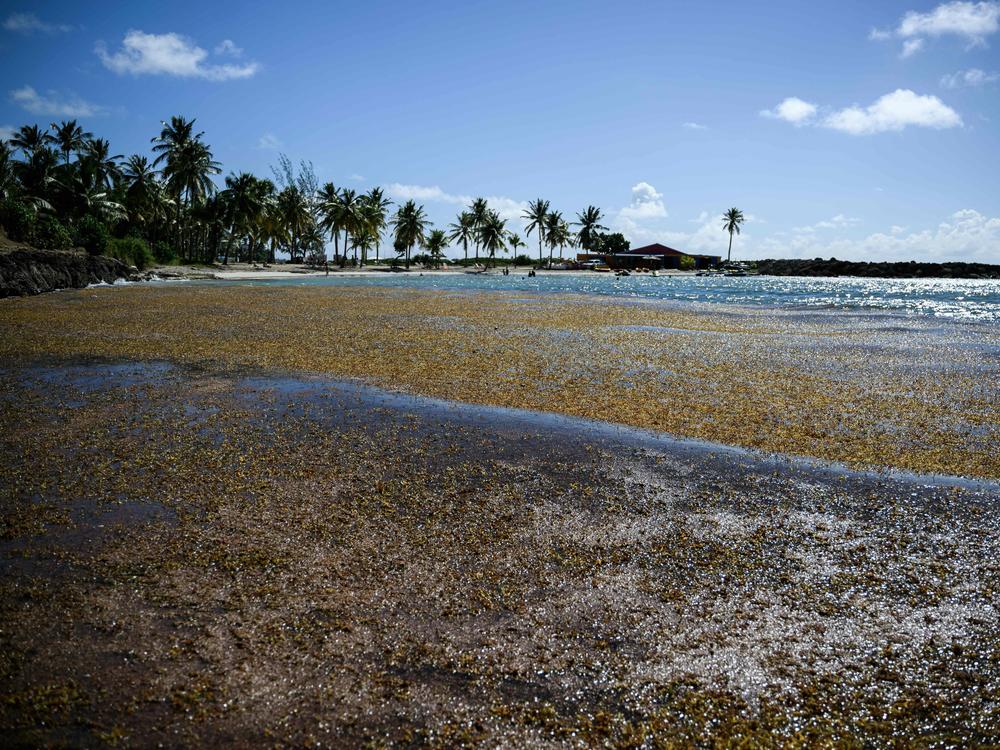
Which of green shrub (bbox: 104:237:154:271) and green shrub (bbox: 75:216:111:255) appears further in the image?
green shrub (bbox: 104:237:154:271)

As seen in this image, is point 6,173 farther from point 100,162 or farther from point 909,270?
point 909,270

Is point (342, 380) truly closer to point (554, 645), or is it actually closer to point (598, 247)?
point (554, 645)

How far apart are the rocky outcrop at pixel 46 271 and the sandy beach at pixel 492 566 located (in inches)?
1019

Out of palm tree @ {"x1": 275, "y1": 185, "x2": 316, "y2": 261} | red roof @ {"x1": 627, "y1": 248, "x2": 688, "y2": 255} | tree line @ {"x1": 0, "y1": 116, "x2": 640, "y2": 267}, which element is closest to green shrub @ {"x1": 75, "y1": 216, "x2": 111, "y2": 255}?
tree line @ {"x1": 0, "y1": 116, "x2": 640, "y2": 267}

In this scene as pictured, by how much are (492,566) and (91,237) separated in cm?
6482

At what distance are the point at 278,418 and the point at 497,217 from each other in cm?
14305

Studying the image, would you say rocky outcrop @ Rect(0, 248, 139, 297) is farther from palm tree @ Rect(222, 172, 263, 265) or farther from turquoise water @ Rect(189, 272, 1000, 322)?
palm tree @ Rect(222, 172, 263, 265)

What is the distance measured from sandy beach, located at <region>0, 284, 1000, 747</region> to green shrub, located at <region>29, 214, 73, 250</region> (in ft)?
160

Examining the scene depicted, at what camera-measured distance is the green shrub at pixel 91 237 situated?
182 feet

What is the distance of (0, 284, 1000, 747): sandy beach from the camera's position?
351cm

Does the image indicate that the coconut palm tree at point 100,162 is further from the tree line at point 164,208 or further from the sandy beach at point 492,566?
the sandy beach at point 492,566

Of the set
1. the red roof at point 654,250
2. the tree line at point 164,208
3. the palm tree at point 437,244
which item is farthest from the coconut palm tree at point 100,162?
the red roof at point 654,250

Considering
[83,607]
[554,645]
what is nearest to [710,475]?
[554,645]

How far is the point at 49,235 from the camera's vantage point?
Answer: 5069 centimetres
